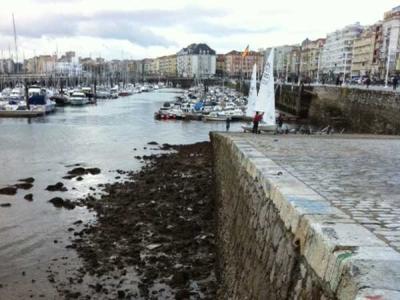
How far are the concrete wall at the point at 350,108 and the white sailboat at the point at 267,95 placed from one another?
881 cm

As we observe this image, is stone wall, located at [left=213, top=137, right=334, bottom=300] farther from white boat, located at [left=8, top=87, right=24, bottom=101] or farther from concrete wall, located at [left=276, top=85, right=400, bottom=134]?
white boat, located at [left=8, top=87, right=24, bottom=101]

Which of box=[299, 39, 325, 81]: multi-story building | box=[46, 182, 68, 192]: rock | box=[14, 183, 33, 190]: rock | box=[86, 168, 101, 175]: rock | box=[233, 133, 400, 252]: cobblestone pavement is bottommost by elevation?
box=[86, 168, 101, 175]: rock

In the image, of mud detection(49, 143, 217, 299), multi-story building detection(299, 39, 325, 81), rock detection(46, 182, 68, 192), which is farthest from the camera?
multi-story building detection(299, 39, 325, 81)

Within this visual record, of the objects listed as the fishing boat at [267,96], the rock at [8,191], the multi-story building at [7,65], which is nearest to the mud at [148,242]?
the rock at [8,191]

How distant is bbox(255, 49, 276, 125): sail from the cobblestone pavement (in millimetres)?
11421

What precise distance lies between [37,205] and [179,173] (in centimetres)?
815

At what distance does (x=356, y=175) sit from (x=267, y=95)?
1719cm

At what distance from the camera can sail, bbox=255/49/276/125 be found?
24.3 meters

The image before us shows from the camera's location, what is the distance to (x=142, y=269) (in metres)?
12.6

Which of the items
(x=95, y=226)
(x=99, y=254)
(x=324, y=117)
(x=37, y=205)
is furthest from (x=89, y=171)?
(x=324, y=117)

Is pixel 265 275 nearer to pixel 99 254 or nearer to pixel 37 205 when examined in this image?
pixel 99 254

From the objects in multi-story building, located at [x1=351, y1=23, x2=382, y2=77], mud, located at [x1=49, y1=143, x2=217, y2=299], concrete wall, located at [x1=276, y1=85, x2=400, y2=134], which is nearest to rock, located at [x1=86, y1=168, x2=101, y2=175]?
mud, located at [x1=49, y1=143, x2=217, y2=299]

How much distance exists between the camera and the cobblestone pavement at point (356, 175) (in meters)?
5.16

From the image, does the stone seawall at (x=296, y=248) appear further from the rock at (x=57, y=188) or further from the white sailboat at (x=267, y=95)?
the white sailboat at (x=267, y=95)
